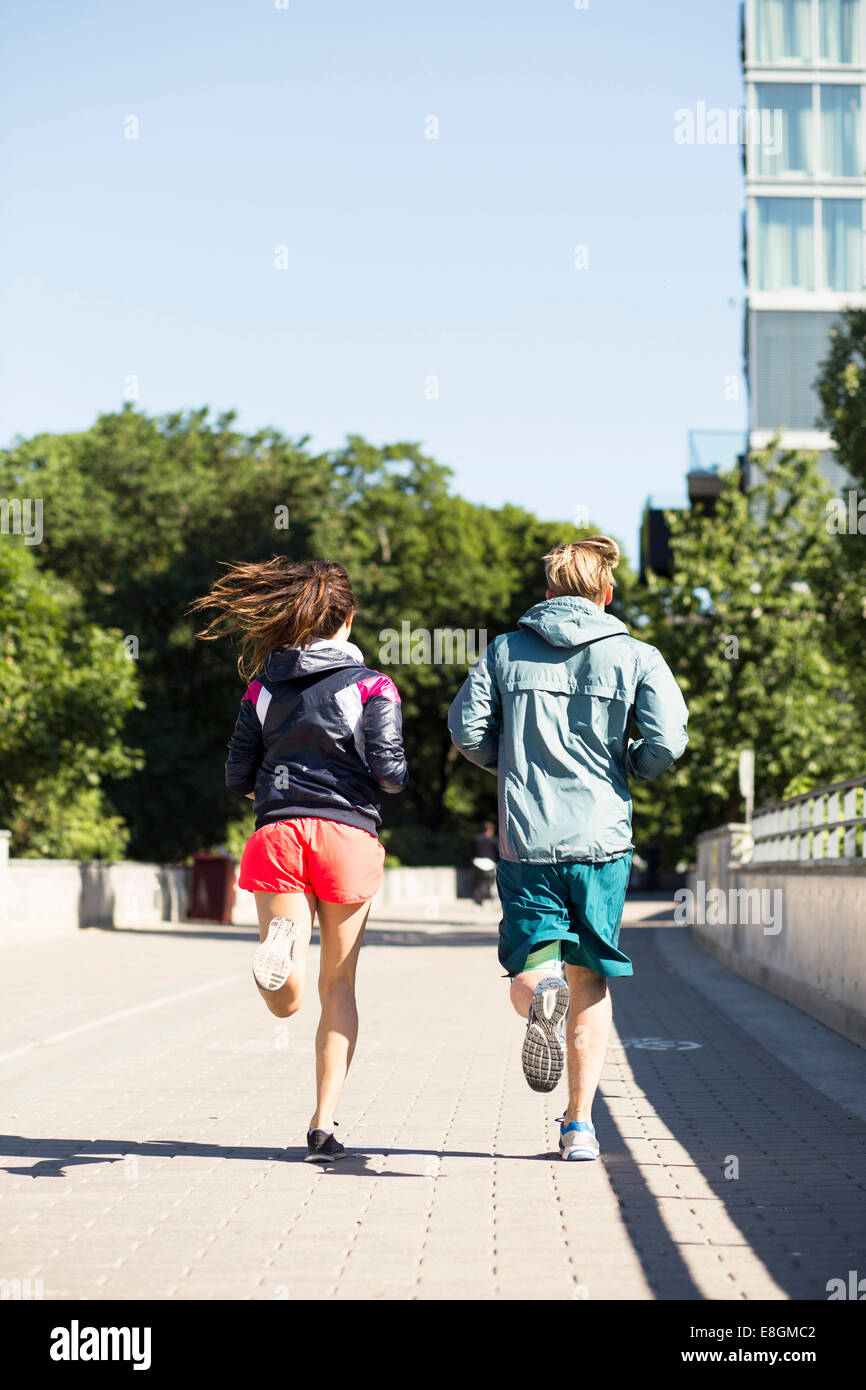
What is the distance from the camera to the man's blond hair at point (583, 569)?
19.7 feet

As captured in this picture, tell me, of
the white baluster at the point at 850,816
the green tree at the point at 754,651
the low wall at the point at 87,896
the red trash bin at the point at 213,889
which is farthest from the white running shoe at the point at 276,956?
the green tree at the point at 754,651

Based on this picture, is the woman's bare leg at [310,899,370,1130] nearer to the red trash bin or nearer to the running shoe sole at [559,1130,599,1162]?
the running shoe sole at [559,1130,599,1162]

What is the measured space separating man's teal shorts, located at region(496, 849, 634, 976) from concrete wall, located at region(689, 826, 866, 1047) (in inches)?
165

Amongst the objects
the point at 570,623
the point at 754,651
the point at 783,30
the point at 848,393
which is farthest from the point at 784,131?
the point at 570,623

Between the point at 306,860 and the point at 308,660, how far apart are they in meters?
0.66

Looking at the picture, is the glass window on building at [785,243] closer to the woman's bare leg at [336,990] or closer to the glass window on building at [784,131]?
the glass window on building at [784,131]

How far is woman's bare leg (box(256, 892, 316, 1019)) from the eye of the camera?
5.67m

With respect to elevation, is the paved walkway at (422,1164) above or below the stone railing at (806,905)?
below

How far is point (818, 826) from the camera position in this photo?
40.3 ft

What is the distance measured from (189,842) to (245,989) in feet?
85.9

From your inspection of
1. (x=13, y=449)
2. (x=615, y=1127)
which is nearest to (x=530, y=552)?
(x=13, y=449)

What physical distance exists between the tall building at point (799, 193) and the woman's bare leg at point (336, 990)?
145 feet
